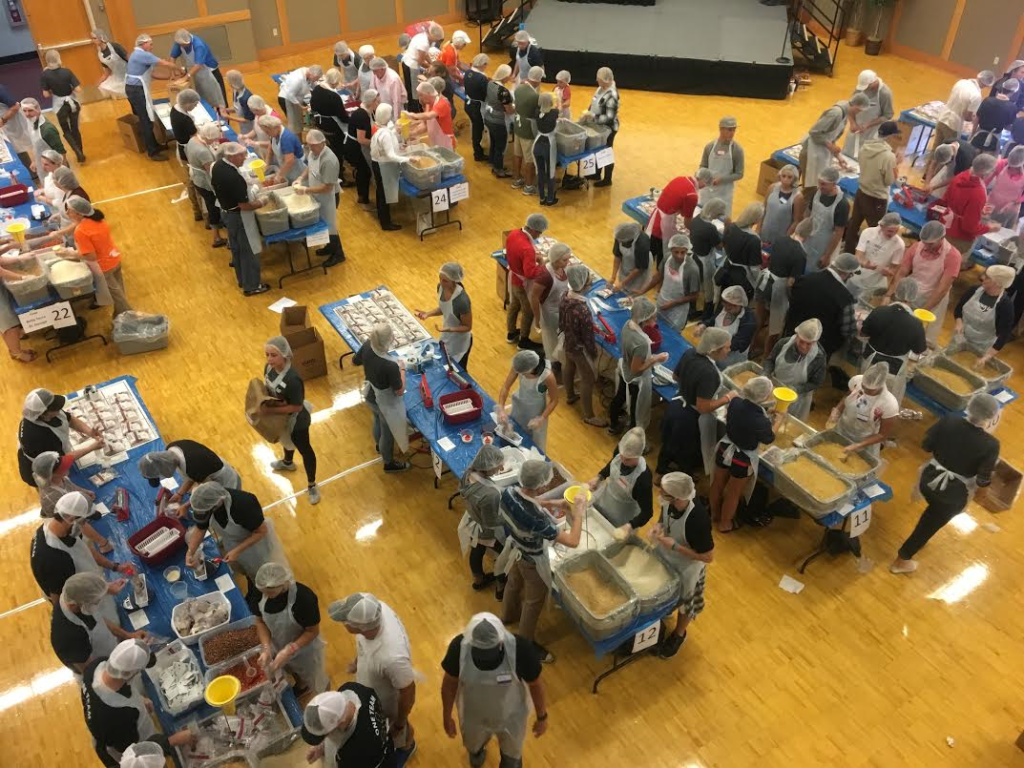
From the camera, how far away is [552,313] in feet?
24.8

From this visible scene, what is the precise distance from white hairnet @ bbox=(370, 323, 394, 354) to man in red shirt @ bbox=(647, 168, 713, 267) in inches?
135

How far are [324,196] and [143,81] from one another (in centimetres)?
432

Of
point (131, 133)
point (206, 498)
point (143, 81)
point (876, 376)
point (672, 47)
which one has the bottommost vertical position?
point (131, 133)

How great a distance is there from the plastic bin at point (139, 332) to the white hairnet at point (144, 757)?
5.55 m

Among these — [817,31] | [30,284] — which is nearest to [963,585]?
[30,284]

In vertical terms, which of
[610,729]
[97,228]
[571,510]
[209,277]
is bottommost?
[610,729]

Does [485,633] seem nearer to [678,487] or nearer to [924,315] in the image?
[678,487]

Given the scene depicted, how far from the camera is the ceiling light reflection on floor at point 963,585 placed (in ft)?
20.4

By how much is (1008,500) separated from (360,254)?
741 cm

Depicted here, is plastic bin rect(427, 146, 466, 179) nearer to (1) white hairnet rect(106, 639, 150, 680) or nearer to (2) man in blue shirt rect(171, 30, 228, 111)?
(2) man in blue shirt rect(171, 30, 228, 111)

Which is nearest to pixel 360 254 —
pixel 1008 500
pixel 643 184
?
pixel 643 184

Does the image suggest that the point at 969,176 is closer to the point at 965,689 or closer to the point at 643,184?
the point at 643,184

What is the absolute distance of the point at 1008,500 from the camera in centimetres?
586

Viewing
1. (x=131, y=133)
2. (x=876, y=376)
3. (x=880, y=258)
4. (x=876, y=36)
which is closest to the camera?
(x=876, y=376)
